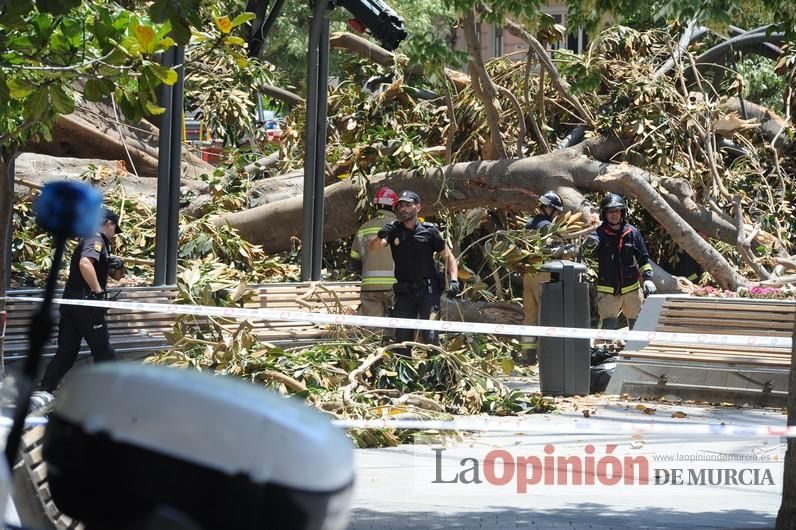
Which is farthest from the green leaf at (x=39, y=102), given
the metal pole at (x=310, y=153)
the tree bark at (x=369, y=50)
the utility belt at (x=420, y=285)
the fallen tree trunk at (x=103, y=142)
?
the fallen tree trunk at (x=103, y=142)

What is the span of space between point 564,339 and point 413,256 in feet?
5.17

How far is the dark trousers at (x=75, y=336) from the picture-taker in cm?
938

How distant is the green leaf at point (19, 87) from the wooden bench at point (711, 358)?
5.49m

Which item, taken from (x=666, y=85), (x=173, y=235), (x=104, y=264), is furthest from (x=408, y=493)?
(x=666, y=85)

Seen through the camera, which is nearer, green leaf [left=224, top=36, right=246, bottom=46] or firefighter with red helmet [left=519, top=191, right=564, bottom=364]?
green leaf [left=224, top=36, right=246, bottom=46]

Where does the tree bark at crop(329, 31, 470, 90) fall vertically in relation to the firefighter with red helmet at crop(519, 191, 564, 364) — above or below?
above

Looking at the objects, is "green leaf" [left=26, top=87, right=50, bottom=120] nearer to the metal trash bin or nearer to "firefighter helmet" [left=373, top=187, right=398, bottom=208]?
the metal trash bin

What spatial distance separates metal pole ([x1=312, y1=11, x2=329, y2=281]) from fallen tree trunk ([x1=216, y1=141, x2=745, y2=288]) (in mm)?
607

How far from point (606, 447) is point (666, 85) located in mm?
7687

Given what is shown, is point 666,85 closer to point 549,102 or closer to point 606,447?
Answer: point 549,102

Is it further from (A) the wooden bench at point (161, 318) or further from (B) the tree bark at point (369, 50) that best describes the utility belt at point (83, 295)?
(B) the tree bark at point (369, 50)

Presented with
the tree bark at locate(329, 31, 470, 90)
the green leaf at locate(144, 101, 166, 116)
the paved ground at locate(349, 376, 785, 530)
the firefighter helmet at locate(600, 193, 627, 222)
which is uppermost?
the tree bark at locate(329, 31, 470, 90)

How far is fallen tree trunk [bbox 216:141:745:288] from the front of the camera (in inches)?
480

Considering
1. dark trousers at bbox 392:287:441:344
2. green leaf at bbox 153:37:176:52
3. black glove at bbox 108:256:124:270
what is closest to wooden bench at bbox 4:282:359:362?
black glove at bbox 108:256:124:270
